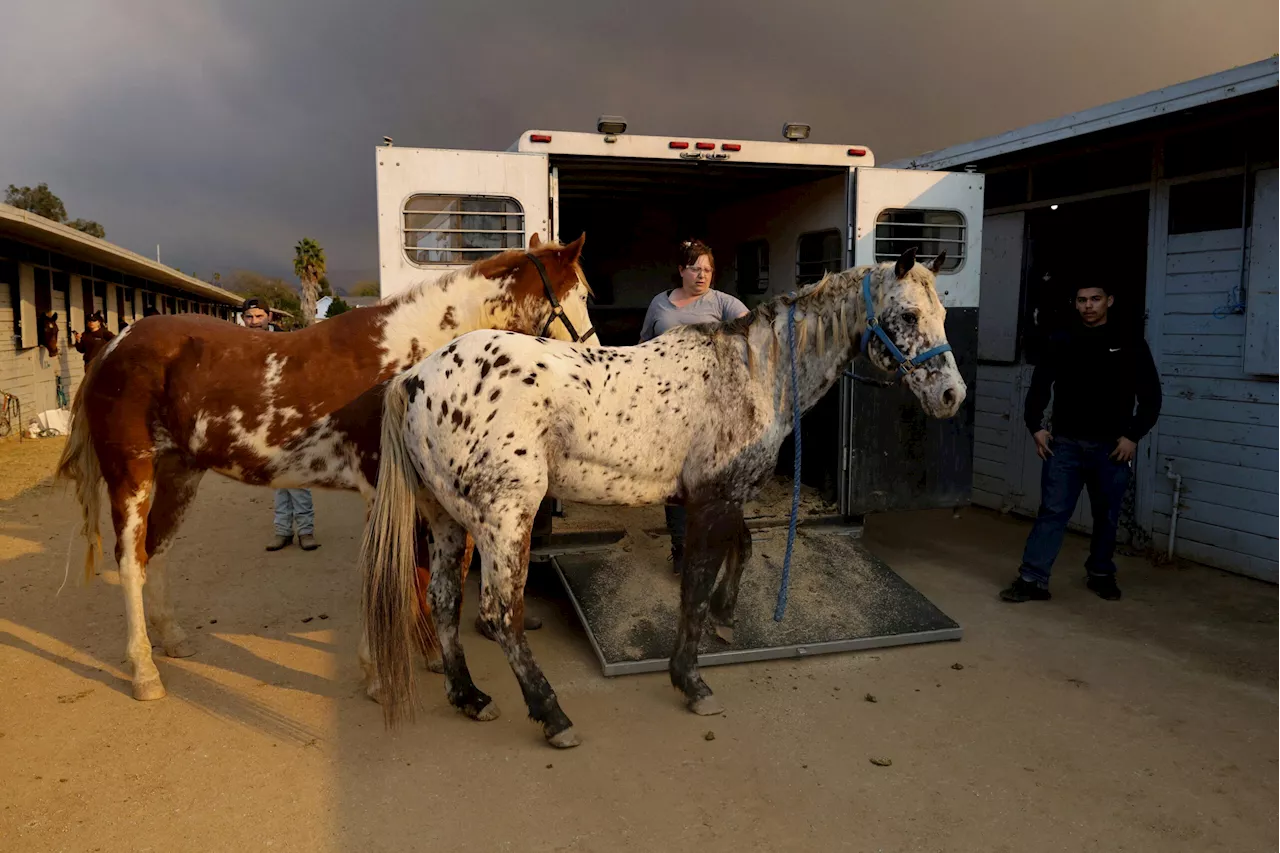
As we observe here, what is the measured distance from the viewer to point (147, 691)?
12.1 ft

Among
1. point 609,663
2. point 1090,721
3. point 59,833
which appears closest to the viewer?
point 59,833

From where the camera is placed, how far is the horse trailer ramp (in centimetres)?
404

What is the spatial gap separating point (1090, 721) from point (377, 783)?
301cm

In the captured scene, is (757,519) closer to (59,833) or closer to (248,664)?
(248,664)

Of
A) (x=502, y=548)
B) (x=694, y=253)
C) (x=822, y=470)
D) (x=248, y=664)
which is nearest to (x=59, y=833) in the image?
(x=248, y=664)

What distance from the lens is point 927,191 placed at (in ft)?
16.9

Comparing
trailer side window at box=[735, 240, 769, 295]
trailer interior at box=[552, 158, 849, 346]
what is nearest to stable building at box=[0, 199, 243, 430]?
trailer interior at box=[552, 158, 849, 346]

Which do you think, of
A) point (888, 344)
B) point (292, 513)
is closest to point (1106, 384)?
point (888, 344)

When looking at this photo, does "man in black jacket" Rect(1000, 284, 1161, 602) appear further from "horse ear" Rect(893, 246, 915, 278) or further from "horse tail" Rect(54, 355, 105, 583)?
"horse tail" Rect(54, 355, 105, 583)

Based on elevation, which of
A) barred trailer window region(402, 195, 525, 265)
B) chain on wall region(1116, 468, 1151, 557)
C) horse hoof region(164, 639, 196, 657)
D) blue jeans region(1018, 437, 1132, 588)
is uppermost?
barred trailer window region(402, 195, 525, 265)

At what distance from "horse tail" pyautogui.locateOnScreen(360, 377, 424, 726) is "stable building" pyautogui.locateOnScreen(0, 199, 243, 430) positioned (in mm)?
9980

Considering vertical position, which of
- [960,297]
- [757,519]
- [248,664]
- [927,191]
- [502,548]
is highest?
[927,191]

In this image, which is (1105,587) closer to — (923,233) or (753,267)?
(923,233)

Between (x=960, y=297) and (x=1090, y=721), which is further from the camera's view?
(x=960, y=297)
